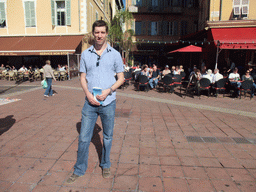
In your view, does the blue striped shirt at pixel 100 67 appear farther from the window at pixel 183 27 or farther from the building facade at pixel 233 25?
the window at pixel 183 27

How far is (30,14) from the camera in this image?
58.4ft

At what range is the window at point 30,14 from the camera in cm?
1770

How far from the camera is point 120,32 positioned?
2072 centimetres

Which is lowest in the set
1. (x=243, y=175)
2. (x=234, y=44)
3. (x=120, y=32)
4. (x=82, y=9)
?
(x=243, y=175)

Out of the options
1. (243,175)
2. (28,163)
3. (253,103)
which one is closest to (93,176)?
(28,163)

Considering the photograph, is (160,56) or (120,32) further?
(160,56)

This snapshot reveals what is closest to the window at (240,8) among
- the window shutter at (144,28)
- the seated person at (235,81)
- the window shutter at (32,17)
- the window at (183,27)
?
the seated person at (235,81)

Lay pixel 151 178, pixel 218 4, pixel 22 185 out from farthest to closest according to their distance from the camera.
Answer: pixel 218 4 → pixel 151 178 → pixel 22 185

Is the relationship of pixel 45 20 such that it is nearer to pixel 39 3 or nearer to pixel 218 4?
pixel 39 3

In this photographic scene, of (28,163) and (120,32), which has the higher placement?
(120,32)

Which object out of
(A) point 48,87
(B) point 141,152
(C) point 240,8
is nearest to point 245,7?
(C) point 240,8

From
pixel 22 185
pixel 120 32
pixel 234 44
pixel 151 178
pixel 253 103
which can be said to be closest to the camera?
pixel 22 185

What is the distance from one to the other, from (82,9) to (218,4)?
10580 mm

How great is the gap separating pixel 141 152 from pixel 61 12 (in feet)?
57.0
